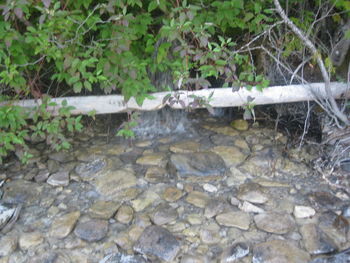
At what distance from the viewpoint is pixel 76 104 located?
3.48m

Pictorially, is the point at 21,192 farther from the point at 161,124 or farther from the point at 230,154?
the point at 230,154

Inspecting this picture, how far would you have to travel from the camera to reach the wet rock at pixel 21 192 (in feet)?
10.1

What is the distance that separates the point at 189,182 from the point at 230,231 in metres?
0.69

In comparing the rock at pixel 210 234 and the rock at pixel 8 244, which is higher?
the rock at pixel 210 234

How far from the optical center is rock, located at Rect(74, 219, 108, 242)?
2676 mm

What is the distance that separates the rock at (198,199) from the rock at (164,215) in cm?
19

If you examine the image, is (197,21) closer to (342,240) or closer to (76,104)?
(76,104)

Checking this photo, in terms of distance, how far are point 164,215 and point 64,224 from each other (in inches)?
29.2

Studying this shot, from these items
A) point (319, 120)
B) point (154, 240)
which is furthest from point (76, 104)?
point (319, 120)

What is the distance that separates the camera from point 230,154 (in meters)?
3.70

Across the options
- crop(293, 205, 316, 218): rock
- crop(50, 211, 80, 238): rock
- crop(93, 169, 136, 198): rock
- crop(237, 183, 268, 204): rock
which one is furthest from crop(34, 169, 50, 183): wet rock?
crop(293, 205, 316, 218): rock

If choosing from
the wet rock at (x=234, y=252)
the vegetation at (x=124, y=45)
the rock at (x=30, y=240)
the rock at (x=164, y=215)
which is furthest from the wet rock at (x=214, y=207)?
the rock at (x=30, y=240)

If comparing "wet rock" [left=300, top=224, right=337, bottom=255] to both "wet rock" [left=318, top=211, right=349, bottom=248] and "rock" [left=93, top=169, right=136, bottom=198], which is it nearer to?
"wet rock" [left=318, top=211, right=349, bottom=248]

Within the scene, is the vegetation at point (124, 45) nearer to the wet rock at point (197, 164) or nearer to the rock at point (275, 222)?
the wet rock at point (197, 164)
